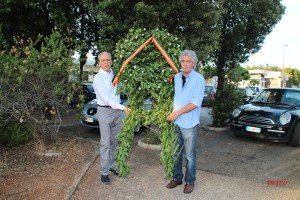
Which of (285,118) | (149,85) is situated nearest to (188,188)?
(149,85)

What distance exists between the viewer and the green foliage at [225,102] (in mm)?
9641

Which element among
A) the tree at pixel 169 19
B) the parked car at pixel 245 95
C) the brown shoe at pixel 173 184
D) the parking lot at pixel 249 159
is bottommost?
the parking lot at pixel 249 159

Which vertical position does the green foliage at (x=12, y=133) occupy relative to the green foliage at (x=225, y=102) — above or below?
below

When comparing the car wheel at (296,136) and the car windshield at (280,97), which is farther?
the car windshield at (280,97)

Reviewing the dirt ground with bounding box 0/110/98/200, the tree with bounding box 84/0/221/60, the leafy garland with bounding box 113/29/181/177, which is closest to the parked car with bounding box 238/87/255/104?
the tree with bounding box 84/0/221/60

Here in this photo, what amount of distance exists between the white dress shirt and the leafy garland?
144 mm

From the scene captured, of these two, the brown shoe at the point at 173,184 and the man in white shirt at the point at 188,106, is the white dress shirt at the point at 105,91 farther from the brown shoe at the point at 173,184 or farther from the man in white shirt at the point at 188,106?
the brown shoe at the point at 173,184

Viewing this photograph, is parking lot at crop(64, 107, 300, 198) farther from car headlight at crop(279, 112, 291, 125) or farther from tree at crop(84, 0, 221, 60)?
tree at crop(84, 0, 221, 60)

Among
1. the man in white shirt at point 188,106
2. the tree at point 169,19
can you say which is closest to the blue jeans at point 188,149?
the man in white shirt at point 188,106

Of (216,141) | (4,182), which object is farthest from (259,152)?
(4,182)

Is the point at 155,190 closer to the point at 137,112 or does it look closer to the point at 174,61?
the point at 137,112

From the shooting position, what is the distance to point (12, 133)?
6.16 m

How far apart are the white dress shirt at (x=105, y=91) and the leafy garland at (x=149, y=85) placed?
14cm

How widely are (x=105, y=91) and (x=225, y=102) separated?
5.98m
